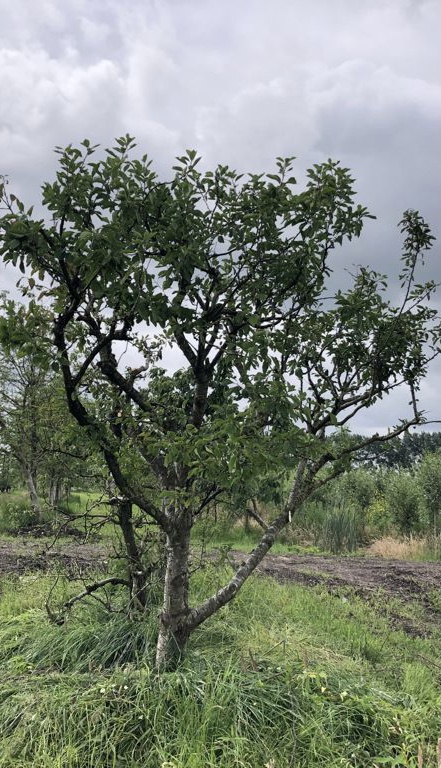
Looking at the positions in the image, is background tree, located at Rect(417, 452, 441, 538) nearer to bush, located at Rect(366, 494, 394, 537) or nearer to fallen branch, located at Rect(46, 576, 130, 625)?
bush, located at Rect(366, 494, 394, 537)

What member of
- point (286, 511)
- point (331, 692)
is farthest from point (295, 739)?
point (286, 511)

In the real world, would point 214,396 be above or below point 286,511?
above

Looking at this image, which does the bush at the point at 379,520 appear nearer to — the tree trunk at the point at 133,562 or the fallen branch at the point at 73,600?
the tree trunk at the point at 133,562

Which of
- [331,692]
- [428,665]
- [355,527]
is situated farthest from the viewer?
[355,527]

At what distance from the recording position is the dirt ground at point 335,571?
22.0 feet

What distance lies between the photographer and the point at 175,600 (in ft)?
10.9

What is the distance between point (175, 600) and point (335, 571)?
5.89 metres

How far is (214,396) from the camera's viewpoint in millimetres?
3672

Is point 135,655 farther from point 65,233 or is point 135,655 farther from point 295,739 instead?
point 65,233

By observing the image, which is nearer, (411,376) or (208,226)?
(208,226)

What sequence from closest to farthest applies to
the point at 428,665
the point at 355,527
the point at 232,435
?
the point at 232,435 → the point at 428,665 → the point at 355,527

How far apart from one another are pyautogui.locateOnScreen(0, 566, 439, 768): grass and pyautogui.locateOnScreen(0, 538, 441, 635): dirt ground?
1.85m

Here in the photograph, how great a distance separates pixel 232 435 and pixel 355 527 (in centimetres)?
1279

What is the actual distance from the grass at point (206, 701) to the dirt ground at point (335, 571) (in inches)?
72.9
